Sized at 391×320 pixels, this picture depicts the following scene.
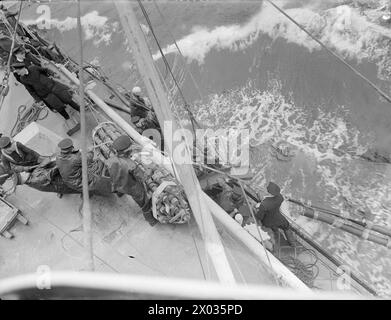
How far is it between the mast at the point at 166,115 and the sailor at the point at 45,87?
3947 millimetres

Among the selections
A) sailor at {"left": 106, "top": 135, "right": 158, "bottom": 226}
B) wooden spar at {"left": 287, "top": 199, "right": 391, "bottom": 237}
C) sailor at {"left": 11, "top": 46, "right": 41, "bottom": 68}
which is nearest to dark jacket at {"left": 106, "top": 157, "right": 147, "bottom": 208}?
sailor at {"left": 106, "top": 135, "right": 158, "bottom": 226}

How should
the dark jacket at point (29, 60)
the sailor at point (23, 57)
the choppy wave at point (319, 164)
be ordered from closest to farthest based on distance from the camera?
the sailor at point (23, 57) < the dark jacket at point (29, 60) < the choppy wave at point (319, 164)

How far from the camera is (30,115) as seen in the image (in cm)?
895

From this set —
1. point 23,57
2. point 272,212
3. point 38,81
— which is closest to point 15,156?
point 38,81

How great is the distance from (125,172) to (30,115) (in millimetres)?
4355

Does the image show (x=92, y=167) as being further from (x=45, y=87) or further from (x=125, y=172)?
(x=45, y=87)

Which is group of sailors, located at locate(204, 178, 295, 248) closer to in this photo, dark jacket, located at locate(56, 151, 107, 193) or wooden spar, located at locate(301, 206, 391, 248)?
wooden spar, located at locate(301, 206, 391, 248)

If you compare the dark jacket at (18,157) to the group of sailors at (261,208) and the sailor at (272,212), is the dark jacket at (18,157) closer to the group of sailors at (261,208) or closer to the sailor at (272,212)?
the group of sailors at (261,208)

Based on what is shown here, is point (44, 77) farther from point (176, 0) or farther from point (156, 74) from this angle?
point (176, 0)

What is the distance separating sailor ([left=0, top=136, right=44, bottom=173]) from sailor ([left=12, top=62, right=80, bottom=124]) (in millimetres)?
2039

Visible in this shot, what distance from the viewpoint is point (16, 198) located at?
718cm

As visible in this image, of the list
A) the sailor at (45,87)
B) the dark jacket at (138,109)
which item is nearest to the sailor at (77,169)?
the dark jacket at (138,109)

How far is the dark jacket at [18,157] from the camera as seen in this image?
6055 millimetres

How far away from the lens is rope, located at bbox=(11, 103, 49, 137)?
28.8 feet
